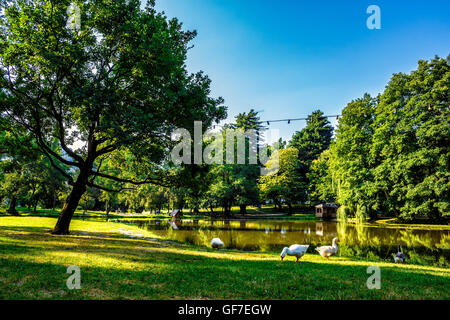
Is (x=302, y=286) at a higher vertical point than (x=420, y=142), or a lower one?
lower

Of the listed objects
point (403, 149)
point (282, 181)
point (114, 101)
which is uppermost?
point (403, 149)

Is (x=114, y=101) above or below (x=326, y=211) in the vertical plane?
above

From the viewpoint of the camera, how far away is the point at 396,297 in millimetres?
4301

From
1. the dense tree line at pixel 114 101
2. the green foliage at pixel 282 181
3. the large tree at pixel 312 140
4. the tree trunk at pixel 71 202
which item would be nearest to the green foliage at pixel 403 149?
the dense tree line at pixel 114 101

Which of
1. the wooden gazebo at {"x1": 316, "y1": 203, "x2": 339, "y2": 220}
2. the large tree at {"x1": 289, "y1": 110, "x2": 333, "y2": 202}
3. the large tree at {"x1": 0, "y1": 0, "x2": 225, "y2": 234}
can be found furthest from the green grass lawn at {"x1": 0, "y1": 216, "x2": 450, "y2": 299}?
the large tree at {"x1": 289, "y1": 110, "x2": 333, "y2": 202}

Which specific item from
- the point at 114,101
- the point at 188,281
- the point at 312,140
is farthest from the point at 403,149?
the point at 312,140

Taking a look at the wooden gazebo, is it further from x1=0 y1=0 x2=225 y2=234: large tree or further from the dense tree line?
x1=0 y1=0 x2=225 y2=234: large tree

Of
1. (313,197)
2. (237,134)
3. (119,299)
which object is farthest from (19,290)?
(313,197)

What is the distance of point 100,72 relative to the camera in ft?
35.2

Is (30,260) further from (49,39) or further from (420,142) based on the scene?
(420,142)

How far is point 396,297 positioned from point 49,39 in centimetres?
1308

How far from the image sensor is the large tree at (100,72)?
904 centimetres

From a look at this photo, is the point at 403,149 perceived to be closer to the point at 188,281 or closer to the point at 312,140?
the point at 188,281

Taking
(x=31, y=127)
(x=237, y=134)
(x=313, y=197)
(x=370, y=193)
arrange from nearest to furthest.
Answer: (x=31, y=127)
(x=370, y=193)
(x=237, y=134)
(x=313, y=197)
